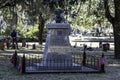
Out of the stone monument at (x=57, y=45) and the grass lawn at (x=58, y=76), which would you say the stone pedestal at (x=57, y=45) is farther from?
the grass lawn at (x=58, y=76)

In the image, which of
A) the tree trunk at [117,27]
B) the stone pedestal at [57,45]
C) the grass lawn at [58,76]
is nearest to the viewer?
the grass lawn at [58,76]

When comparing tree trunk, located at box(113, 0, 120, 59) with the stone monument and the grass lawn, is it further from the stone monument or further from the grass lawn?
the grass lawn

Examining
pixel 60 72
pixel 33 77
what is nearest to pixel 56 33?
pixel 60 72

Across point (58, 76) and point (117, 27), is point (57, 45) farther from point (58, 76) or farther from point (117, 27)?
point (117, 27)

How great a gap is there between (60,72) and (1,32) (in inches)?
1758

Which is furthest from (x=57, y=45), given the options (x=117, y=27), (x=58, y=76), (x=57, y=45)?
(x=117, y=27)

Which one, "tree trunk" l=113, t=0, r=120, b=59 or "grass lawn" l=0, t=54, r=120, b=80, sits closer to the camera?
"grass lawn" l=0, t=54, r=120, b=80

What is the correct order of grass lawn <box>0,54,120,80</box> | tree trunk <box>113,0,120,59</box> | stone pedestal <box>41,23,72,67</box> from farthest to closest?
1. tree trunk <box>113,0,120,59</box>
2. stone pedestal <box>41,23,72,67</box>
3. grass lawn <box>0,54,120,80</box>

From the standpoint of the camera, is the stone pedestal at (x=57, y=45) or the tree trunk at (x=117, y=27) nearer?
the stone pedestal at (x=57, y=45)

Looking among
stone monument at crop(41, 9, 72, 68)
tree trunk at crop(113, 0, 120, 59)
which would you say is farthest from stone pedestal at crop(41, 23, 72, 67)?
tree trunk at crop(113, 0, 120, 59)

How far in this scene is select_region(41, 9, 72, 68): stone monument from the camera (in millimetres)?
15672

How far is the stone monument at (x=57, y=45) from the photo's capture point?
1567 cm

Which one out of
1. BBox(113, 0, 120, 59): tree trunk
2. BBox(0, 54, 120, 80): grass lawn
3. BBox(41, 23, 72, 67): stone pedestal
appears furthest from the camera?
BBox(113, 0, 120, 59): tree trunk

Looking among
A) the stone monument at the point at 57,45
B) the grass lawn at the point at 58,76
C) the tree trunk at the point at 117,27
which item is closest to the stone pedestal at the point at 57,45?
the stone monument at the point at 57,45
